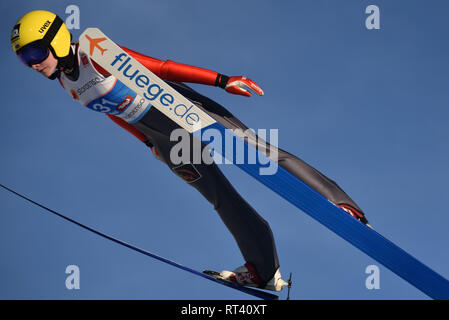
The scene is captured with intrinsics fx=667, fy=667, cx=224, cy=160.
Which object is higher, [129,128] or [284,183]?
[129,128]

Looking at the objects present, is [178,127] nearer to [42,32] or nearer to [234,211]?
[234,211]

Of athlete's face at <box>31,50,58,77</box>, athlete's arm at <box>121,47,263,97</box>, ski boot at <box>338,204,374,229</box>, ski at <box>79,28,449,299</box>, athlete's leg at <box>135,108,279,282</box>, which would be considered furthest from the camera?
athlete's leg at <box>135,108,279,282</box>

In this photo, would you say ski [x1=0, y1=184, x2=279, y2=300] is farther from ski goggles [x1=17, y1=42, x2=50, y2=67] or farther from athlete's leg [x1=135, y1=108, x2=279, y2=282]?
ski goggles [x1=17, y1=42, x2=50, y2=67]

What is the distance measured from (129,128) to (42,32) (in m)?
0.95

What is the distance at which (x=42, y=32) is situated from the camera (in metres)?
4.18

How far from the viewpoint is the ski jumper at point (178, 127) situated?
4320 mm

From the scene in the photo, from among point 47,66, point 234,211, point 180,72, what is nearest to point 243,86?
point 180,72

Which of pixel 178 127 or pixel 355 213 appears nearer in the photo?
pixel 355 213

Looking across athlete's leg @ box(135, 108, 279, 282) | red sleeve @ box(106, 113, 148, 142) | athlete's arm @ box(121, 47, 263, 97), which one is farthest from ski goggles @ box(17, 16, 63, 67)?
athlete's leg @ box(135, 108, 279, 282)

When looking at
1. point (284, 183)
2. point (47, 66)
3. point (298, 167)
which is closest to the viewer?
point (284, 183)

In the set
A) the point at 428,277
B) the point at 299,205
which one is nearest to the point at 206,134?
the point at 299,205

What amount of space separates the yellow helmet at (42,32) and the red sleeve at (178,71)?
0.46 m

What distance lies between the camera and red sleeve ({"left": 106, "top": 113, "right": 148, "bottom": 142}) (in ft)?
15.6

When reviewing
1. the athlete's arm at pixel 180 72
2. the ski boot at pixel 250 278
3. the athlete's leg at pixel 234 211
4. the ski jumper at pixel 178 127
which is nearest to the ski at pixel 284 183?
the ski jumper at pixel 178 127
